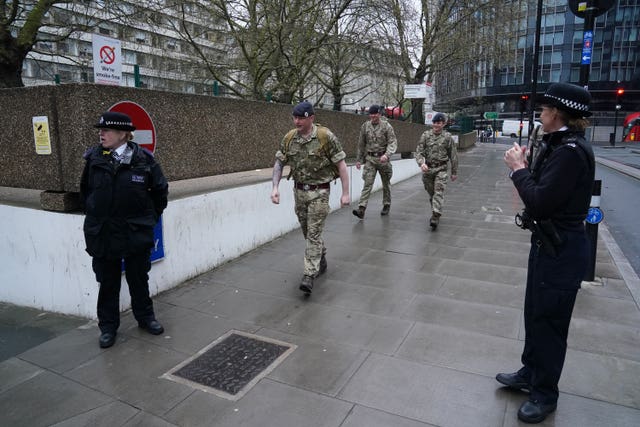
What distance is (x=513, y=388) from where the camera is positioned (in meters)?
3.02

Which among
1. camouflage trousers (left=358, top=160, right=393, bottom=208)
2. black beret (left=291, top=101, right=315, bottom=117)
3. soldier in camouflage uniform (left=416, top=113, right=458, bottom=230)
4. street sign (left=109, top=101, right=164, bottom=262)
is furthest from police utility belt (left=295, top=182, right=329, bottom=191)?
camouflage trousers (left=358, top=160, right=393, bottom=208)

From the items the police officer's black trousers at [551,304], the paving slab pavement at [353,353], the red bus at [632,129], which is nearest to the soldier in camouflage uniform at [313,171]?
the paving slab pavement at [353,353]

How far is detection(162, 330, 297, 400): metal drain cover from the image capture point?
314 centimetres

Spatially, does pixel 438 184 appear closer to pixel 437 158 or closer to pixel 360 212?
pixel 437 158

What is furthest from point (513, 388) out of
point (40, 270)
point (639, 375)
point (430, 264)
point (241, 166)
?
point (241, 166)

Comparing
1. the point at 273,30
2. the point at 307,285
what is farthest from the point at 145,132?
the point at 273,30

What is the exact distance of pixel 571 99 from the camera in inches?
99.4

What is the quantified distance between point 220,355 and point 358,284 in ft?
6.50

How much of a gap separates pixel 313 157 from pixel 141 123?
185 cm

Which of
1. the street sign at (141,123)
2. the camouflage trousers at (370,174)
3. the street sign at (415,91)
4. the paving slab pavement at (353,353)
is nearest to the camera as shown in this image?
the paving slab pavement at (353,353)

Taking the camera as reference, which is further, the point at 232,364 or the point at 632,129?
the point at 632,129

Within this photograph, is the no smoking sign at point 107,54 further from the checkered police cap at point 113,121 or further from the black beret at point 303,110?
the black beret at point 303,110

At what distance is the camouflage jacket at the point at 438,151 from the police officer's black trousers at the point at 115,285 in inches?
205

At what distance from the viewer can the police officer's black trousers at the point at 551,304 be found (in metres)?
2.57
